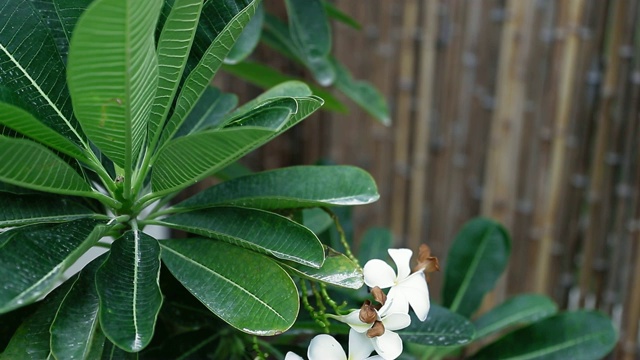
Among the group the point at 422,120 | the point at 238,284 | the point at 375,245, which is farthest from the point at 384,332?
the point at 422,120

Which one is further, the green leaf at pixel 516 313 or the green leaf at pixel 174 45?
the green leaf at pixel 516 313

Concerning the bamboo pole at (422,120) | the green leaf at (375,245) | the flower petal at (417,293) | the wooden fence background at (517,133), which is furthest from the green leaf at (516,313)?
the bamboo pole at (422,120)

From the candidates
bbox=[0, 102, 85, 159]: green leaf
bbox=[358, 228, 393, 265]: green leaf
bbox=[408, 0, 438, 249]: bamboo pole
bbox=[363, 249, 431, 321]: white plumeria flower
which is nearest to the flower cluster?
bbox=[363, 249, 431, 321]: white plumeria flower

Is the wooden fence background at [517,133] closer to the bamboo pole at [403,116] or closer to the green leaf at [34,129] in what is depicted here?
the bamboo pole at [403,116]

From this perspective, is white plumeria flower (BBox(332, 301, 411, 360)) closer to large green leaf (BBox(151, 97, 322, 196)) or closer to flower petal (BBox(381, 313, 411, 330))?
flower petal (BBox(381, 313, 411, 330))

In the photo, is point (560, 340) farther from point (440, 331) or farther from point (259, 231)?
point (259, 231)

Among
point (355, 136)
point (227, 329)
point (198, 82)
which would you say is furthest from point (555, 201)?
point (198, 82)

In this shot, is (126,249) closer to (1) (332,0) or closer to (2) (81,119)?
(2) (81,119)
